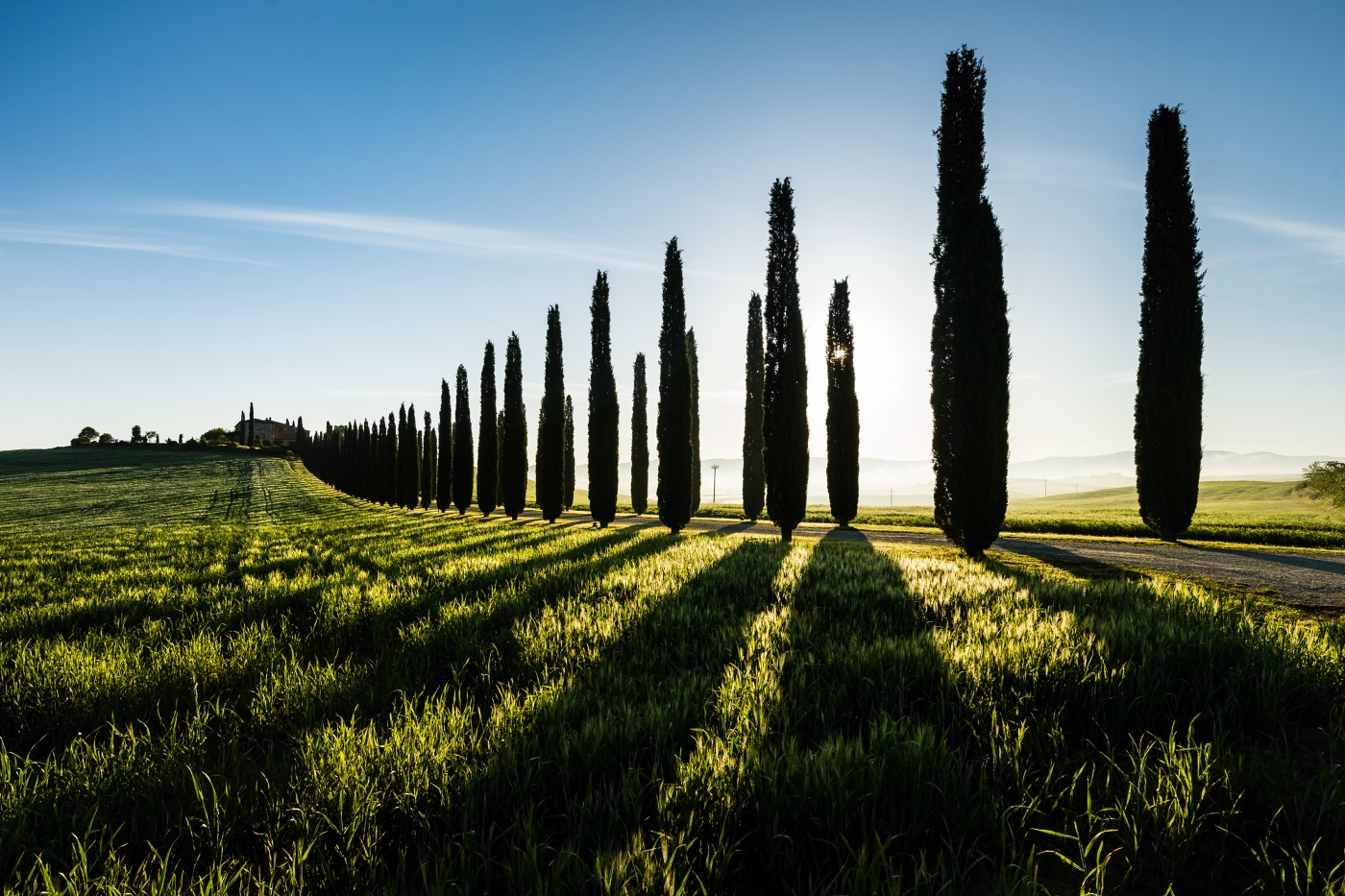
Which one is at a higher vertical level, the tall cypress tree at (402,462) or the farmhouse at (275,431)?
the farmhouse at (275,431)

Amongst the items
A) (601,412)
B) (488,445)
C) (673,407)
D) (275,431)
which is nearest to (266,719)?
(673,407)

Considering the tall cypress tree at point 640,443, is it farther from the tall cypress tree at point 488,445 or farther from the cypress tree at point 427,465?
the cypress tree at point 427,465

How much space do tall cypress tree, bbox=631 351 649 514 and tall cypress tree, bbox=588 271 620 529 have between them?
10.5 m

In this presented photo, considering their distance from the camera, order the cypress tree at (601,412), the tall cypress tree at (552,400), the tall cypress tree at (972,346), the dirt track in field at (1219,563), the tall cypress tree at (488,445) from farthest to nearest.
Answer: the tall cypress tree at (488,445) < the tall cypress tree at (552,400) < the cypress tree at (601,412) < the tall cypress tree at (972,346) < the dirt track in field at (1219,563)

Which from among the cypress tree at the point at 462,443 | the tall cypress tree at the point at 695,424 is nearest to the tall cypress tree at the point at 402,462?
the cypress tree at the point at 462,443

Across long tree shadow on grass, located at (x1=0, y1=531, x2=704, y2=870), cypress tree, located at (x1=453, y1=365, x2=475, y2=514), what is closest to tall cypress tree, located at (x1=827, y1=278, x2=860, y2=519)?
long tree shadow on grass, located at (x1=0, y1=531, x2=704, y2=870)

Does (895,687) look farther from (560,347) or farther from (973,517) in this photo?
(560,347)

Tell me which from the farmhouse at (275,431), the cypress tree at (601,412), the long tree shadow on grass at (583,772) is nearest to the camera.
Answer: the long tree shadow on grass at (583,772)

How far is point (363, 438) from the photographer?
54.5 m

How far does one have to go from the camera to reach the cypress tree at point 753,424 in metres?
29.2

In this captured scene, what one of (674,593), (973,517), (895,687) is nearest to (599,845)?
(895,687)

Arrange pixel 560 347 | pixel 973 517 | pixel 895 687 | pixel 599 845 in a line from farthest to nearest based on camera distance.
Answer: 1. pixel 560 347
2. pixel 973 517
3. pixel 895 687
4. pixel 599 845

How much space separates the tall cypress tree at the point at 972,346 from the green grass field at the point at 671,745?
6.93 meters

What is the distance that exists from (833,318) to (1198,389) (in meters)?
13.5
